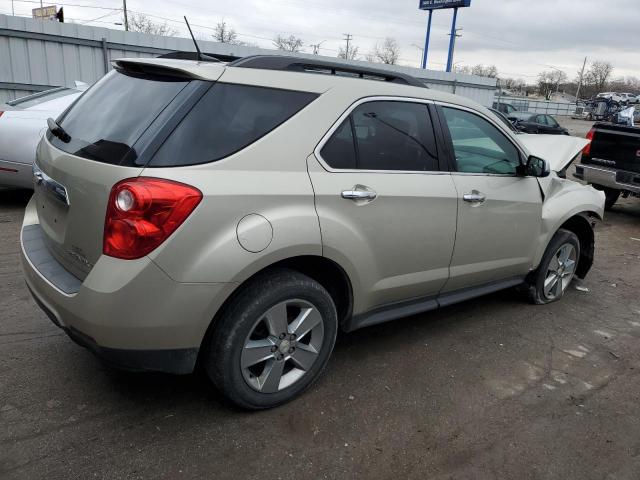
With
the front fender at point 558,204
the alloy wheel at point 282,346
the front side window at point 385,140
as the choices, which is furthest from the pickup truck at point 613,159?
the alloy wheel at point 282,346

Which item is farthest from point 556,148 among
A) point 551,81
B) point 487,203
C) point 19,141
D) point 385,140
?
point 551,81

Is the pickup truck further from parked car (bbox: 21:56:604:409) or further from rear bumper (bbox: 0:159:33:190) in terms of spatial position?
rear bumper (bbox: 0:159:33:190)

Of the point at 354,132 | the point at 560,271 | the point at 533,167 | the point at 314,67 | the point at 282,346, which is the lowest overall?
the point at 560,271

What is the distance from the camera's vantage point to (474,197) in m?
3.50

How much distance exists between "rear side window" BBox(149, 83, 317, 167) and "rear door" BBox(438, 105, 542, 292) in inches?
50.9

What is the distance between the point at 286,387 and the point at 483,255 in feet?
5.74

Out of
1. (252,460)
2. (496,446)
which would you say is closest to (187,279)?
(252,460)

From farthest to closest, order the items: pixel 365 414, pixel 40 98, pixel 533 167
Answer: pixel 40 98
pixel 533 167
pixel 365 414

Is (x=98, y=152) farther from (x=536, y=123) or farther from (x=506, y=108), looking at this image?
(x=506, y=108)

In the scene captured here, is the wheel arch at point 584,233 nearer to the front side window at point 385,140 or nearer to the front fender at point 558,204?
the front fender at point 558,204

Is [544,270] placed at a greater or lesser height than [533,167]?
lesser

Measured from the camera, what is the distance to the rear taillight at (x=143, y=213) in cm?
224

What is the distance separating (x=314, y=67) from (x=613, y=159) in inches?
279

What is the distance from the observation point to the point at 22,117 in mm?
6180
